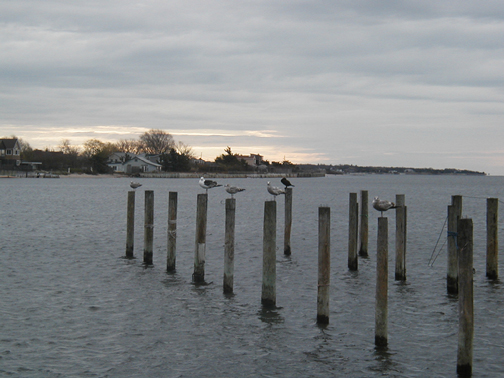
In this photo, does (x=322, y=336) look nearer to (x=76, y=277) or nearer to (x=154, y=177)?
(x=76, y=277)

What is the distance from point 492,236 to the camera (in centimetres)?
1462

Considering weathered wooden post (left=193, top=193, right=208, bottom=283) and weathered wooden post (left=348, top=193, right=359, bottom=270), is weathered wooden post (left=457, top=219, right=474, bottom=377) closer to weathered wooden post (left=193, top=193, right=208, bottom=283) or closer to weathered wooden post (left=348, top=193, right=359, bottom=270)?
weathered wooden post (left=193, top=193, right=208, bottom=283)

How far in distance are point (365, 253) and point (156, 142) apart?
173 m

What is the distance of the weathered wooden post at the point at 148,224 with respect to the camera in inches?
628

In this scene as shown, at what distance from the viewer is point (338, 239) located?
2566 centimetres

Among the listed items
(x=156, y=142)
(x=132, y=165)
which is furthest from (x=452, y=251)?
(x=156, y=142)

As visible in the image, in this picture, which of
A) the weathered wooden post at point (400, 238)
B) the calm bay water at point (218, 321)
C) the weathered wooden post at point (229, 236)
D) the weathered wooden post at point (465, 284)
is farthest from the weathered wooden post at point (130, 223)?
the weathered wooden post at point (465, 284)

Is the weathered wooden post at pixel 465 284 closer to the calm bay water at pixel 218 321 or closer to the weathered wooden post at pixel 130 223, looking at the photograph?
the calm bay water at pixel 218 321

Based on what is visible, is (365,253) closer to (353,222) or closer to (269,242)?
(353,222)

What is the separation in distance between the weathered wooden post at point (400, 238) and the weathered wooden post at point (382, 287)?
4.51 m

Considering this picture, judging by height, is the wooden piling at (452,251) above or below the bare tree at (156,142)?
below

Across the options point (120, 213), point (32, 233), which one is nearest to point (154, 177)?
point (120, 213)

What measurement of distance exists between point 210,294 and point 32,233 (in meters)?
15.8

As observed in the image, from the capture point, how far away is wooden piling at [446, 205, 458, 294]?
13609mm
